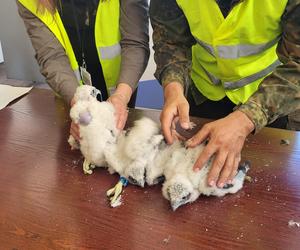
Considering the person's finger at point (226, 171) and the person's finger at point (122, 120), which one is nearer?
the person's finger at point (226, 171)

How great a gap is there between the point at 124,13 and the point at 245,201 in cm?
72

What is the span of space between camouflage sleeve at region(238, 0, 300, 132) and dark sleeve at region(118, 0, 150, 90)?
17.3 inches

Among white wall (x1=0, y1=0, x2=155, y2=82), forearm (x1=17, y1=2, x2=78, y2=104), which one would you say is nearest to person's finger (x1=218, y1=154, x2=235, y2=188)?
forearm (x1=17, y1=2, x2=78, y2=104)

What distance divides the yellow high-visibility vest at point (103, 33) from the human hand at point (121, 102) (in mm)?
166

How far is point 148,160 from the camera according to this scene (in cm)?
82

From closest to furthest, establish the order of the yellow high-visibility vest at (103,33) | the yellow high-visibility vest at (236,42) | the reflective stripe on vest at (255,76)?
the yellow high-visibility vest at (236,42) → the reflective stripe on vest at (255,76) → the yellow high-visibility vest at (103,33)

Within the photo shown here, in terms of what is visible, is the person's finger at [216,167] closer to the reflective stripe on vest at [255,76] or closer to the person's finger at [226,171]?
Result: the person's finger at [226,171]

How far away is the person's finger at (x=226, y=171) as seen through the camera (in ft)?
2.47

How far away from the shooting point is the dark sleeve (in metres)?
1.16

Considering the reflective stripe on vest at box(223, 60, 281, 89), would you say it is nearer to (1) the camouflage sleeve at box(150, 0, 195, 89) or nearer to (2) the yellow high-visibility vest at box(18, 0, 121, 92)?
(1) the camouflage sleeve at box(150, 0, 195, 89)

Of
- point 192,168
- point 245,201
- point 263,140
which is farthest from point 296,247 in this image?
point 263,140

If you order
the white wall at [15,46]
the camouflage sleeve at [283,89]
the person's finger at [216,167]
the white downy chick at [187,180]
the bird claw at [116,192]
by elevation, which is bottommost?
the white wall at [15,46]

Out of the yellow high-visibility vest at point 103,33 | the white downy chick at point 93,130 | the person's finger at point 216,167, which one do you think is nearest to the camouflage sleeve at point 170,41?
the yellow high-visibility vest at point 103,33

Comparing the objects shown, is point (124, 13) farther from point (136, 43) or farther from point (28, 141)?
point (28, 141)
